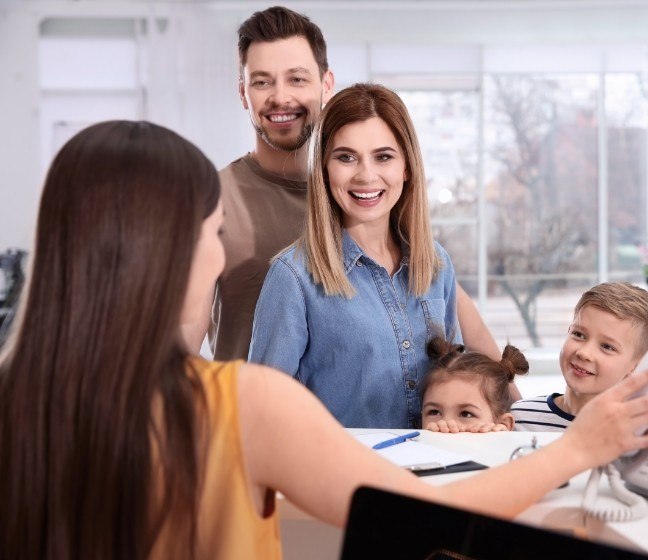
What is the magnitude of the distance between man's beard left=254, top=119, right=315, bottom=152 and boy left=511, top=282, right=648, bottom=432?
0.93 metres

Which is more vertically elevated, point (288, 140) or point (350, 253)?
point (288, 140)

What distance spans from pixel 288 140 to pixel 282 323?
28.0 inches

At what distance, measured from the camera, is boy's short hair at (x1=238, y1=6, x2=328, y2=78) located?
8.38 ft

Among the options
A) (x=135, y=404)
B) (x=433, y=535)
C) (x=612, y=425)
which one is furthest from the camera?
(x=612, y=425)

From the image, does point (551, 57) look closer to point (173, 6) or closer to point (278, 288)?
point (173, 6)

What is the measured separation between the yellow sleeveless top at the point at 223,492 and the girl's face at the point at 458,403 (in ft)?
3.65


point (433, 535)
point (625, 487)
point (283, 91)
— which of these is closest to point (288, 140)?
point (283, 91)

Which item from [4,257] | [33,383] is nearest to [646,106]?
[4,257]

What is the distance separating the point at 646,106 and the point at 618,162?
54 cm

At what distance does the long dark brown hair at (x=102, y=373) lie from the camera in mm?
941

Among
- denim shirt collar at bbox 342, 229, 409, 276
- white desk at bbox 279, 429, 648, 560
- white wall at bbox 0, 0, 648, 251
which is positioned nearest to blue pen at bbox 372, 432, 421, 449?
white desk at bbox 279, 429, 648, 560

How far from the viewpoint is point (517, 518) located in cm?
122

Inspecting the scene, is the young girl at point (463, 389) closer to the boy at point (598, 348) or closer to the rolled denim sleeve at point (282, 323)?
the boy at point (598, 348)

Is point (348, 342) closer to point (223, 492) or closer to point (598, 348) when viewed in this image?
point (598, 348)
